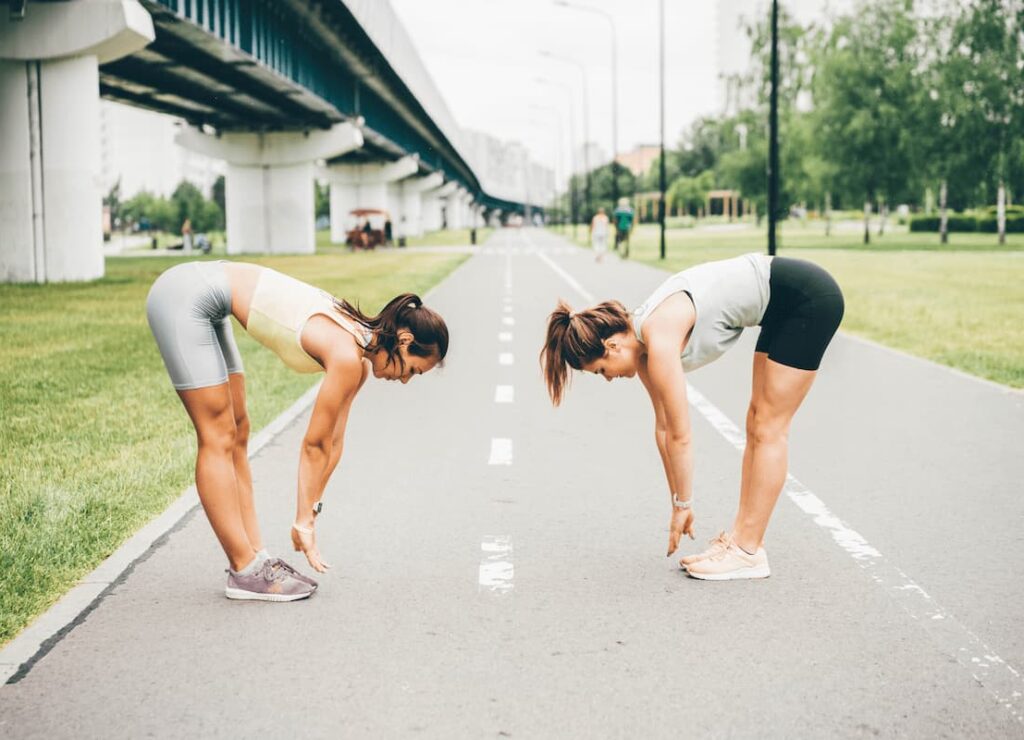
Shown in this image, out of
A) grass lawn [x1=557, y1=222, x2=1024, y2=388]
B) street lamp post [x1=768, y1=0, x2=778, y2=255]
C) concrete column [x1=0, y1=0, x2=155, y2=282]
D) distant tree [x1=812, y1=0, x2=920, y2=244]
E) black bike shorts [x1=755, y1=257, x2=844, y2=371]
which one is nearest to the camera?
black bike shorts [x1=755, y1=257, x2=844, y2=371]

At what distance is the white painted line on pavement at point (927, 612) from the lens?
3.76 metres

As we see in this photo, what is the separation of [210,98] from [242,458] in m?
37.6

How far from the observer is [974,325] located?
17.2 m

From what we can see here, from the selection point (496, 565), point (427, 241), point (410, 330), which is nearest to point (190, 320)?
point (410, 330)

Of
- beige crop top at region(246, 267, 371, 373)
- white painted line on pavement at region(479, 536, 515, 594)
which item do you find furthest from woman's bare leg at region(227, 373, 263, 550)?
white painted line on pavement at region(479, 536, 515, 594)

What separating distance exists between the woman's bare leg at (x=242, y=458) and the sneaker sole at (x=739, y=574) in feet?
5.82

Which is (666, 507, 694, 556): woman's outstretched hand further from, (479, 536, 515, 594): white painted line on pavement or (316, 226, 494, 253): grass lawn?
(316, 226, 494, 253): grass lawn

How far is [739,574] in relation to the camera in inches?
197

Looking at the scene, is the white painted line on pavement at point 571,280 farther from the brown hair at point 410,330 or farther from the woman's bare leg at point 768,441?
the brown hair at point 410,330

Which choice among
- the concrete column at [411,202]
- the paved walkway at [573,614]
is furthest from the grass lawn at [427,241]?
the paved walkway at [573,614]

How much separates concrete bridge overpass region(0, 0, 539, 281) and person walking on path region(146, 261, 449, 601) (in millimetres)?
20553

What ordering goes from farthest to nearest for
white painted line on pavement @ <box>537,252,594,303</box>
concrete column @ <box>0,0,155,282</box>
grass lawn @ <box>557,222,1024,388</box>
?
concrete column @ <box>0,0,155,282</box>, white painted line on pavement @ <box>537,252,594,303</box>, grass lawn @ <box>557,222,1024,388</box>

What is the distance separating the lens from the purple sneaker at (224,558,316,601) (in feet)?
15.4

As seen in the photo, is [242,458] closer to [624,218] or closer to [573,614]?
[573,614]
